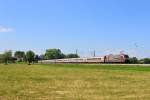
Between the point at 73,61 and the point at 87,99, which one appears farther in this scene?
the point at 73,61

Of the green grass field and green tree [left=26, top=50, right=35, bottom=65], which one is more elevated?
green tree [left=26, top=50, right=35, bottom=65]

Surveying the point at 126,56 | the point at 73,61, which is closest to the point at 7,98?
the point at 126,56

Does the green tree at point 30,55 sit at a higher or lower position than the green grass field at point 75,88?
higher

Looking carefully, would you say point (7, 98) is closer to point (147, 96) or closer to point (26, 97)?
point (26, 97)

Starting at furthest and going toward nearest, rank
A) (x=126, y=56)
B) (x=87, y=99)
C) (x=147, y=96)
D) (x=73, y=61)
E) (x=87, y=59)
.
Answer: (x=73, y=61)
(x=87, y=59)
(x=126, y=56)
(x=147, y=96)
(x=87, y=99)

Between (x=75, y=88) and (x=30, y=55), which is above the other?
(x=30, y=55)

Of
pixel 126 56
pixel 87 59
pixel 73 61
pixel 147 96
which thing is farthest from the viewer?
pixel 73 61

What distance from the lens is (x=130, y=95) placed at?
15.3 meters

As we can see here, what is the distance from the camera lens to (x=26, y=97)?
47.5 ft

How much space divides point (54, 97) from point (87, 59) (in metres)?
104

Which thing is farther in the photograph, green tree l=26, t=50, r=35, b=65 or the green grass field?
green tree l=26, t=50, r=35, b=65

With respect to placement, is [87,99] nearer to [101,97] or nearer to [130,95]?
[101,97]

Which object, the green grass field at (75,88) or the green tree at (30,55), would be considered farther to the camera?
the green tree at (30,55)

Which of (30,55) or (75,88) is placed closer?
(75,88)
